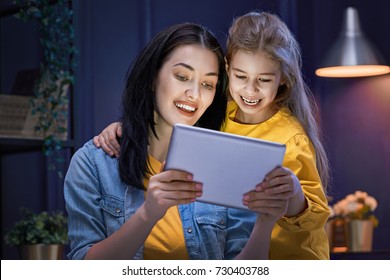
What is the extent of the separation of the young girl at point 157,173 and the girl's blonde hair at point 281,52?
9cm

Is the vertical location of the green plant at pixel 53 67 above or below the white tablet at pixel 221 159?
above

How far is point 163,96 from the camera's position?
5.65 ft

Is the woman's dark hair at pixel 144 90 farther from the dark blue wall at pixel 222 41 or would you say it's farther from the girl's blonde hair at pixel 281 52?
the dark blue wall at pixel 222 41

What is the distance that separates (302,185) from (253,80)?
24 centimetres

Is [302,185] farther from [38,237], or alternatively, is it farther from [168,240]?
[38,237]

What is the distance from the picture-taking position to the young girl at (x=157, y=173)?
166 centimetres

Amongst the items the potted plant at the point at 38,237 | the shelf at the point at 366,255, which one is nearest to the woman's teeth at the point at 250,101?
the shelf at the point at 366,255

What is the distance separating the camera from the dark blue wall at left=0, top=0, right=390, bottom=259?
2.08 meters

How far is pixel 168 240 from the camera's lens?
1.69m

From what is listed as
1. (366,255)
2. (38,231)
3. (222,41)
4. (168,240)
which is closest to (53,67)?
(38,231)

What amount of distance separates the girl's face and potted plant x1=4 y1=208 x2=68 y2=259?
990 millimetres

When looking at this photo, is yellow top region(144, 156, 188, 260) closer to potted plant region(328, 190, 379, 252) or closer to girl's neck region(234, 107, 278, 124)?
girl's neck region(234, 107, 278, 124)

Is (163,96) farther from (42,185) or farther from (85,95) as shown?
(42,185)
